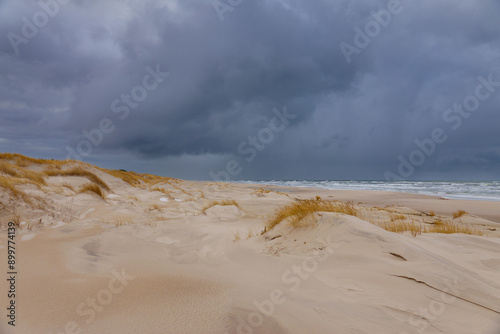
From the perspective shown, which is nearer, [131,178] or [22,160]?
[22,160]

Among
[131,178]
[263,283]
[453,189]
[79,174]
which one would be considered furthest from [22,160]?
[453,189]

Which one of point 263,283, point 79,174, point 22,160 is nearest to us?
point 263,283

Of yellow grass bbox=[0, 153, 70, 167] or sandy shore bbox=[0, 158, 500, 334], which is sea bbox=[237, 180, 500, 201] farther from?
yellow grass bbox=[0, 153, 70, 167]

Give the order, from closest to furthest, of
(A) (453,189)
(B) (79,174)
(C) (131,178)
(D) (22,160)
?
1. (B) (79,174)
2. (D) (22,160)
3. (C) (131,178)
4. (A) (453,189)

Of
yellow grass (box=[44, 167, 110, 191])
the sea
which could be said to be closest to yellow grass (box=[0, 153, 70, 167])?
yellow grass (box=[44, 167, 110, 191])

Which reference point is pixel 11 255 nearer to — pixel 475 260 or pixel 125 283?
pixel 125 283

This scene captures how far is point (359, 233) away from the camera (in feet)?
12.0

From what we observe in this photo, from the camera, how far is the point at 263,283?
2811mm

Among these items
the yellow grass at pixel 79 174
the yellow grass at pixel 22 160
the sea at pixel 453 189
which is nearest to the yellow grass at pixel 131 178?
the yellow grass at pixel 22 160

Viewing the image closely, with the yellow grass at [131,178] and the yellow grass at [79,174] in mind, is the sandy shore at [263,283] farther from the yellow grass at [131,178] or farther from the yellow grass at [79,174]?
the yellow grass at [131,178]

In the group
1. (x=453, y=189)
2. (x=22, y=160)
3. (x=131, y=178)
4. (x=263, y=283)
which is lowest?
(x=263, y=283)

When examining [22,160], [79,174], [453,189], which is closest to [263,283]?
[79,174]

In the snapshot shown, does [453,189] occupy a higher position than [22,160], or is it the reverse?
[22,160]

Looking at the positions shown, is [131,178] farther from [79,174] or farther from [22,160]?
[79,174]
